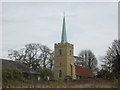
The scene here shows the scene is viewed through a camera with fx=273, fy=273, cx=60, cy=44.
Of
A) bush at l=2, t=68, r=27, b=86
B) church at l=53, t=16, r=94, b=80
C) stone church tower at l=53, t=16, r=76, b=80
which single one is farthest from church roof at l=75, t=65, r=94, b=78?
bush at l=2, t=68, r=27, b=86

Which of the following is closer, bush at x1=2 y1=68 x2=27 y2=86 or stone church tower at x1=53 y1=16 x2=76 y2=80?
bush at x1=2 y1=68 x2=27 y2=86

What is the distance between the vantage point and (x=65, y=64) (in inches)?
2648

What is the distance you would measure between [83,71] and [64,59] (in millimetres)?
5532

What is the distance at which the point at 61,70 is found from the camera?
6619 centimetres

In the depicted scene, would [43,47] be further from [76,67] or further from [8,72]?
[8,72]

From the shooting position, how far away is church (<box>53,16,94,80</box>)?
6581 centimetres

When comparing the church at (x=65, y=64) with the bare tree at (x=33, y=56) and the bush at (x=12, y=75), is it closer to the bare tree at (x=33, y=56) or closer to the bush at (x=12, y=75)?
the bare tree at (x=33, y=56)

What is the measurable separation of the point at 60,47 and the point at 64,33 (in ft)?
12.3

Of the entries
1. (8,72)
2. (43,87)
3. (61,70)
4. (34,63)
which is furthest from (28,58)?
(43,87)

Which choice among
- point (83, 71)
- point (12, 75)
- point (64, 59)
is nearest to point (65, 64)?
point (64, 59)

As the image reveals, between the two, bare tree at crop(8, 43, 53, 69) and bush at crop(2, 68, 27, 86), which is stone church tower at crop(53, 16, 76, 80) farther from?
bush at crop(2, 68, 27, 86)

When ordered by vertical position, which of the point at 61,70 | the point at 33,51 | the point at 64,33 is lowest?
the point at 61,70

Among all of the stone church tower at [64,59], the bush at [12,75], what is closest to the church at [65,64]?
the stone church tower at [64,59]

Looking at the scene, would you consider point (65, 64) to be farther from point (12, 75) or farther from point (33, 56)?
point (12, 75)
